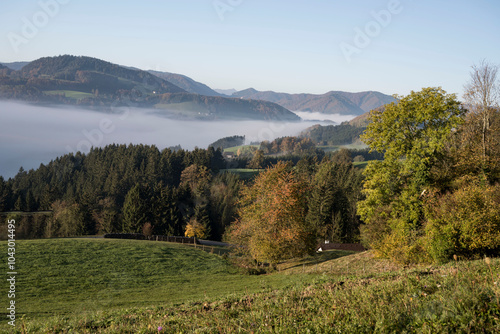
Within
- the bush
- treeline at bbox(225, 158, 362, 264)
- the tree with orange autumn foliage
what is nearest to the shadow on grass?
treeline at bbox(225, 158, 362, 264)

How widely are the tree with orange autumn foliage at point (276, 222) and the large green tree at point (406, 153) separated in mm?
7498

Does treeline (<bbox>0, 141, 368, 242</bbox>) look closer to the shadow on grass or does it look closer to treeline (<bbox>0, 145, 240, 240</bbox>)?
treeline (<bbox>0, 145, 240, 240</bbox>)

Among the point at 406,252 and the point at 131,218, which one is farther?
the point at 131,218

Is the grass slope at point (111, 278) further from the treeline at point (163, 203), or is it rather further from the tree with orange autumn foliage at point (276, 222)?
the treeline at point (163, 203)

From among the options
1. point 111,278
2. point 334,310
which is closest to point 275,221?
point 111,278

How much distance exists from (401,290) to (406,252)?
19219mm

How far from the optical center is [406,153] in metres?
33.0

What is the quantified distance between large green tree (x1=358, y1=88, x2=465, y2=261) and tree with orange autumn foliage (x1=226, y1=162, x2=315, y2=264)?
7498 millimetres

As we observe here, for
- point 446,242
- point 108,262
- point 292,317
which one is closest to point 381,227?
point 446,242

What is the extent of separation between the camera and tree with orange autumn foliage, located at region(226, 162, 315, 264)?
37.9 meters

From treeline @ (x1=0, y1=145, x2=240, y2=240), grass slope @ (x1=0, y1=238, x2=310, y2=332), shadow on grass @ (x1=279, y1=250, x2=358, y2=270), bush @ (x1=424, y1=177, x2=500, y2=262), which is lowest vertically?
treeline @ (x1=0, y1=145, x2=240, y2=240)

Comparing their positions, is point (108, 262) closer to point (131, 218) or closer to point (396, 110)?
point (396, 110)

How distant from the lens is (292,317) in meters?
8.81

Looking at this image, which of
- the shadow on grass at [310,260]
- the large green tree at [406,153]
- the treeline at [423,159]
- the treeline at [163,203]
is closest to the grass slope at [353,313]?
the treeline at [423,159]
